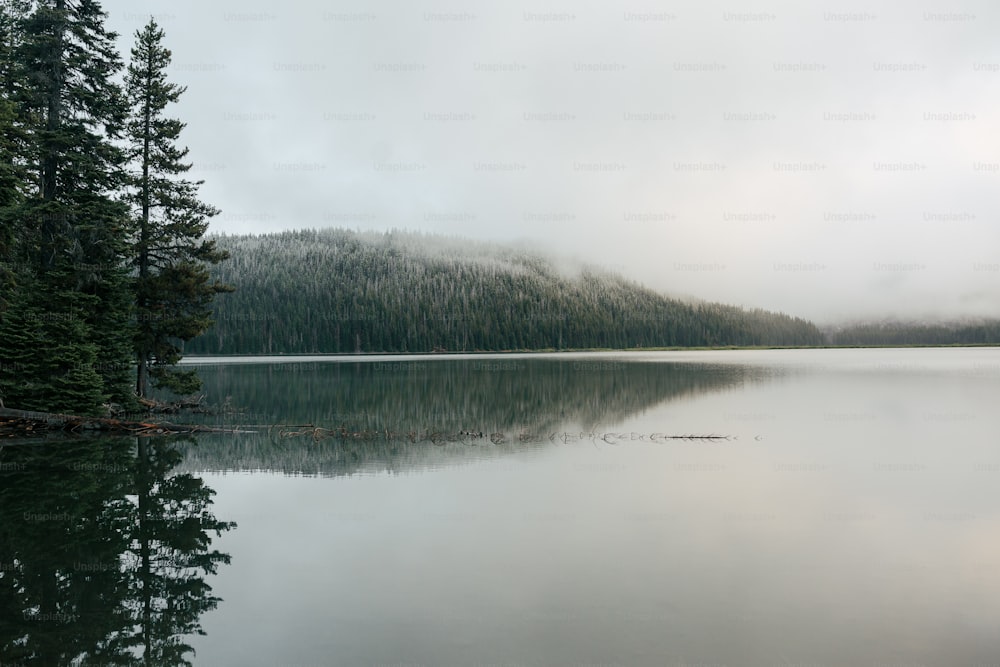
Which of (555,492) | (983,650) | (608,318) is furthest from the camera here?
(608,318)

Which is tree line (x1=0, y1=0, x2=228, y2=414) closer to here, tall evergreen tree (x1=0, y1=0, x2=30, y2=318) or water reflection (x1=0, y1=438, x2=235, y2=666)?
tall evergreen tree (x1=0, y1=0, x2=30, y2=318)

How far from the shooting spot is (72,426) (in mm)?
23875

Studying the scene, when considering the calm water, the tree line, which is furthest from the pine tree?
the calm water

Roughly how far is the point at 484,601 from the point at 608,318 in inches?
7621

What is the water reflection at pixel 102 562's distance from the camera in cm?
707

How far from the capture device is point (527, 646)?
23.5ft

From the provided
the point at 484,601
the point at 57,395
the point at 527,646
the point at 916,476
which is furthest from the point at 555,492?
the point at 57,395

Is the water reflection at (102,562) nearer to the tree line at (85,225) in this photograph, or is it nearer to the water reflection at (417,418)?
the water reflection at (417,418)

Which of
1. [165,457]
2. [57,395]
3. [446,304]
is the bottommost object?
[165,457]

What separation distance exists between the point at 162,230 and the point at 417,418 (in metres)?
16.0

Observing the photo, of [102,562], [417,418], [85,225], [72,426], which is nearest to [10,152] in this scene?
[85,225]

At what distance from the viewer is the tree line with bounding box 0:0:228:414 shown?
22.8 meters

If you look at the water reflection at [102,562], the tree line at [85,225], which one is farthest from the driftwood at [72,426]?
the water reflection at [102,562]

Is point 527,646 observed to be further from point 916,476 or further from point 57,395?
point 57,395
